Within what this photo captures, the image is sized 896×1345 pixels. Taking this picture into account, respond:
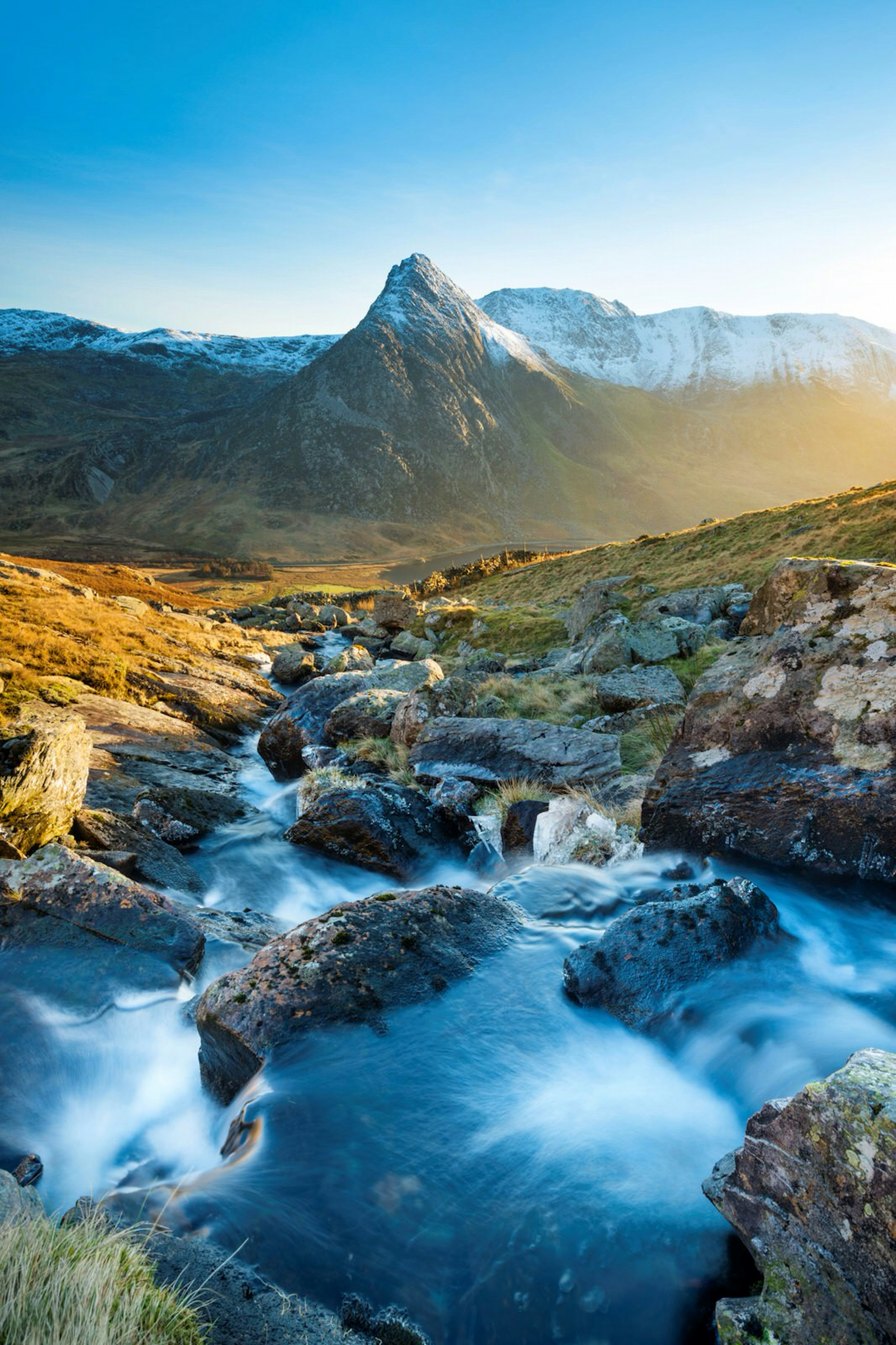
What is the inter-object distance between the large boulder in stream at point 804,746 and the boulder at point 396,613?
31.2 metres

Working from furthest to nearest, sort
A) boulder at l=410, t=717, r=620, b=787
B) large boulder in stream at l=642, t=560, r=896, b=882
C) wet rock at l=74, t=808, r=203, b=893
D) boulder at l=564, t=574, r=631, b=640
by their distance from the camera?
boulder at l=564, t=574, r=631, b=640 < boulder at l=410, t=717, r=620, b=787 < wet rock at l=74, t=808, r=203, b=893 < large boulder in stream at l=642, t=560, r=896, b=882

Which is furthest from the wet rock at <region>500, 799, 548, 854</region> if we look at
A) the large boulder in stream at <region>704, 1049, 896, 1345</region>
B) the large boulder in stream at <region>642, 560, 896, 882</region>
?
the large boulder in stream at <region>704, 1049, 896, 1345</region>

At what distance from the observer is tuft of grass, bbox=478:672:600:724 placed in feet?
47.1

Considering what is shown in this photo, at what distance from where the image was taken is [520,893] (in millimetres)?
8211

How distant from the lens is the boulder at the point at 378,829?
1037cm

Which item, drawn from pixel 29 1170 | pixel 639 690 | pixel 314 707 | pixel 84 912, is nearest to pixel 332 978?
pixel 29 1170

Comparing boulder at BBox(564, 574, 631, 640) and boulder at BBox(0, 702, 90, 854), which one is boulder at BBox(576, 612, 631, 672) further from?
boulder at BBox(0, 702, 90, 854)

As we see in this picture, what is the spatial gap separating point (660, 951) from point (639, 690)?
7.90 m

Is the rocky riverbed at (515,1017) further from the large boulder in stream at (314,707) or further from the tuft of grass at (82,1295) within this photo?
the large boulder in stream at (314,707)

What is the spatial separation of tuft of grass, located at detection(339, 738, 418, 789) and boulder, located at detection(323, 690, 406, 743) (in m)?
0.31

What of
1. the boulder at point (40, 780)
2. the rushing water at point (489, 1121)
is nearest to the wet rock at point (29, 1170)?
the rushing water at point (489, 1121)

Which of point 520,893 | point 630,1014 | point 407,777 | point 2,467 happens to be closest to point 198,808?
point 407,777

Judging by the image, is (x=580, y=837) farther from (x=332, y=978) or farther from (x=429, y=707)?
(x=429, y=707)

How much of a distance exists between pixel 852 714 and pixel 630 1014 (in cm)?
431
